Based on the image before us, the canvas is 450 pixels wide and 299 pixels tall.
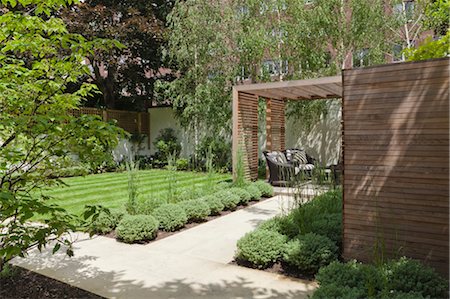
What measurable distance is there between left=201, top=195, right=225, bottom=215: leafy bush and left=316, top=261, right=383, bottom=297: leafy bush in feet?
11.3

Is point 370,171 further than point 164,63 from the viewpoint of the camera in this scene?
No

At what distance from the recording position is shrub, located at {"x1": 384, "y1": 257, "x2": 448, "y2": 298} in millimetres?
2455

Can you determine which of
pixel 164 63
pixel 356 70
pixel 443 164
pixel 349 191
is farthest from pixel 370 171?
pixel 164 63

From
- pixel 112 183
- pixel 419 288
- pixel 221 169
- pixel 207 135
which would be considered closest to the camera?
pixel 419 288

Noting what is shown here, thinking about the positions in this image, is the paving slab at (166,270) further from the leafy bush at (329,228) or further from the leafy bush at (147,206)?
the leafy bush at (329,228)

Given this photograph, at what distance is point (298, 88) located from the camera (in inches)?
337

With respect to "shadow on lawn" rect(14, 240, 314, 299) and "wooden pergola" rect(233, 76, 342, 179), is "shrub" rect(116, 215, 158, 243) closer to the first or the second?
"shadow on lawn" rect(14, 240, 314, 299)

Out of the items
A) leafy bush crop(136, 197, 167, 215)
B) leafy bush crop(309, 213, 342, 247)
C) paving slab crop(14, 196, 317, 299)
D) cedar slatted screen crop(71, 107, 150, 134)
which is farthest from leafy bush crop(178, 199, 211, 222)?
cedar slatted screen crop(71, 107, 150, 134)

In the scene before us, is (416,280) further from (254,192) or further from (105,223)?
(254,192)

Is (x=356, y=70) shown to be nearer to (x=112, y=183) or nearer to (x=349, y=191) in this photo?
(x=349, y=191)

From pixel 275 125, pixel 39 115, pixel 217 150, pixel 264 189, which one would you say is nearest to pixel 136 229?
pixel 39 115

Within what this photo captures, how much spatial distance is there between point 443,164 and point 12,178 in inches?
143

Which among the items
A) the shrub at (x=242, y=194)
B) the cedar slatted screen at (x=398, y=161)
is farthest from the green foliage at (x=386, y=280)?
the shrub at (x=242, y=194)

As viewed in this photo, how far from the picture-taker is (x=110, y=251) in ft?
13.9
